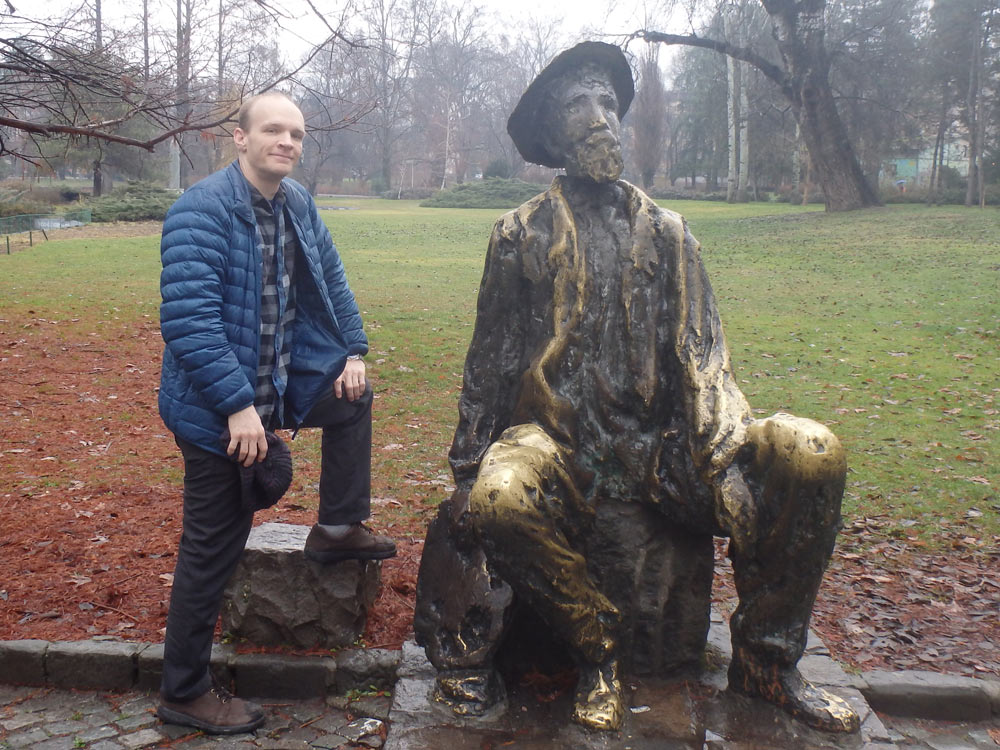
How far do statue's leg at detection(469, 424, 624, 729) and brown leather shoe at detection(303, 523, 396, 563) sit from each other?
1.03 meters

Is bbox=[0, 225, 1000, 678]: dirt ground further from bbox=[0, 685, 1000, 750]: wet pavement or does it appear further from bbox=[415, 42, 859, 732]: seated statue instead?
bbox=[415, 42, 859, 732]: seated statue

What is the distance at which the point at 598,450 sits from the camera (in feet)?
11.0

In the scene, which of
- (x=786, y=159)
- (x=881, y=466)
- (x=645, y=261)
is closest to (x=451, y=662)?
(x=645, y=261)

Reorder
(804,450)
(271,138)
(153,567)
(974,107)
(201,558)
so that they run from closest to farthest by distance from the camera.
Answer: (804,450)
(271,138)
(201,558)
(153,567)
(974,107)

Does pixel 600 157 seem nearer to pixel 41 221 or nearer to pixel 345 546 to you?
pixel 345 546

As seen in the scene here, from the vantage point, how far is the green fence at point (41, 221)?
28.3m

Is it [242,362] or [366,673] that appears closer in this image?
[242,362]

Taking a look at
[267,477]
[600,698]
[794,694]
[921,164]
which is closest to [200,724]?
[267,477]

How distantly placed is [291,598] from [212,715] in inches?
24.6

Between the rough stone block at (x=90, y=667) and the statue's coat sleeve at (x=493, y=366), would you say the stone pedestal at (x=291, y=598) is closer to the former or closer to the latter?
the rough stone block at (x=90, y=667)

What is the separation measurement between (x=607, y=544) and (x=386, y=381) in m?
7.06

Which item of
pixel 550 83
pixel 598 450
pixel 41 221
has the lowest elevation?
pixel 598 450

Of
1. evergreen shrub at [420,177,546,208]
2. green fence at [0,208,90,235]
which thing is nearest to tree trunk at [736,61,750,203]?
evergreen shrub at [420,177,546,208]

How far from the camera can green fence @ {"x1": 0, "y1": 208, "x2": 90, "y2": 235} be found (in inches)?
1112
